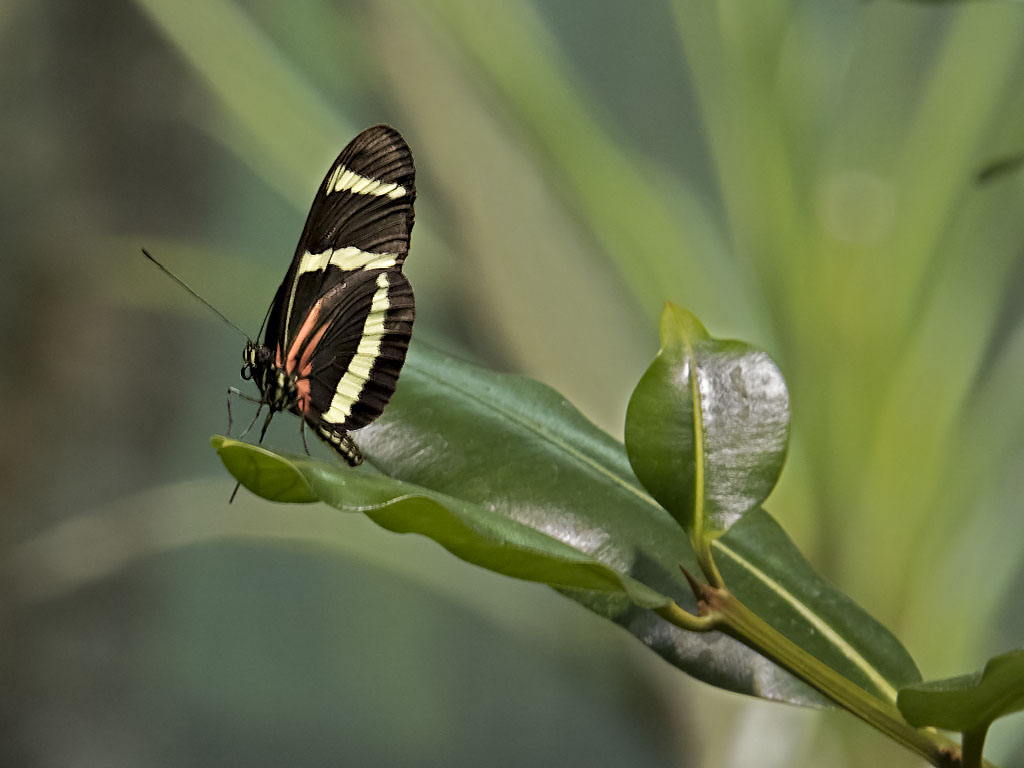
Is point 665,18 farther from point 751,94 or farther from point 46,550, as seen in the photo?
point 46,550

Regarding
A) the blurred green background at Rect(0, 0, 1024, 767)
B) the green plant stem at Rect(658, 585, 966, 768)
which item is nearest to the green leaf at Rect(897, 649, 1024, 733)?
the green plant stem at Rect(658, 585, 966, 768)

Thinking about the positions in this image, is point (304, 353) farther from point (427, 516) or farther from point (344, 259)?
point (427, 516)

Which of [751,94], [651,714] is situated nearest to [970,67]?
[751,94]

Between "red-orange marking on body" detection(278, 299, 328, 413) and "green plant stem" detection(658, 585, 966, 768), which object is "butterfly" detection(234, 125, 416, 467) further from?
"green plant stem" detection(658, 585, 966, 768)

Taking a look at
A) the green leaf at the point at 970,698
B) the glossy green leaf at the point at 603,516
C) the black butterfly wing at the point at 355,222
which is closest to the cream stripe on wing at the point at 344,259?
the black butterfly wing at the point at 355,222

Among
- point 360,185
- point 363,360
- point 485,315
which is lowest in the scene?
point 485,315

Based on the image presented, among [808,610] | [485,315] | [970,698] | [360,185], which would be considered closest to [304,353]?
[360,185]

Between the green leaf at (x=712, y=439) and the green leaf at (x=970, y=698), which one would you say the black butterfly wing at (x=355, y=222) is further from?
the green leaf at (x=970, y=698)
